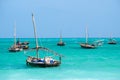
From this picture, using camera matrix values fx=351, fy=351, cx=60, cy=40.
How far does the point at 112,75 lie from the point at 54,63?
552 cm

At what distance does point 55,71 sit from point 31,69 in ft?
7.18

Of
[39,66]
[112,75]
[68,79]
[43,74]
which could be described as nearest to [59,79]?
[68,79]

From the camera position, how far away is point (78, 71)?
25.9 m

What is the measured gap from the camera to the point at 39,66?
Answer: 2741cm

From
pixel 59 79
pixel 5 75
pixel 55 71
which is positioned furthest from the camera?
pixel 55 71

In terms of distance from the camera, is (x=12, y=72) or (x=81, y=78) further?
(x=12, y=72)

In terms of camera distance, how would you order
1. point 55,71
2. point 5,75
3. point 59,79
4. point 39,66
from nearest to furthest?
point 59,79, point 5,75, point 55,71, point 39,66

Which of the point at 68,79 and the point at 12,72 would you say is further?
the point at 12,72

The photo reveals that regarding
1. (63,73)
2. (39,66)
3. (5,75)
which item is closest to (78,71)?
(63,73)

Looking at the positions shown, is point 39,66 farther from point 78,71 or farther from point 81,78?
point 81,78

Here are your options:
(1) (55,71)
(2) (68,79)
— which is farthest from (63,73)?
(2) (68,79)

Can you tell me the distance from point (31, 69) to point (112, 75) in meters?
6.48

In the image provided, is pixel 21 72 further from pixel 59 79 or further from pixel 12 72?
pixel 59 79

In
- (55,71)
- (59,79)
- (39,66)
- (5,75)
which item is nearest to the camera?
(59,79)
